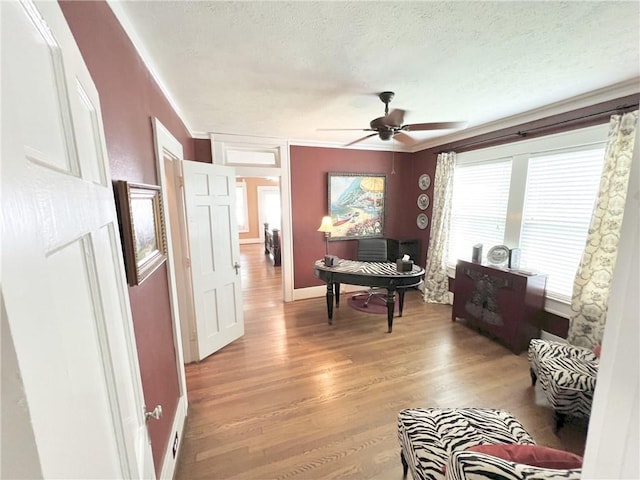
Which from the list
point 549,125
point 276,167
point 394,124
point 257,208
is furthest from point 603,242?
point 257,208

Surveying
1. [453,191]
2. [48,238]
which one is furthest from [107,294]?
[453,191]

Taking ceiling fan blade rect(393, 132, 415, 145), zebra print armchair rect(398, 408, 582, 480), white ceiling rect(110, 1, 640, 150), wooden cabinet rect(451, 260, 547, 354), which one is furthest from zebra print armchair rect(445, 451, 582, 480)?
ceiling fan blade rect(393, 132, 415, 145)

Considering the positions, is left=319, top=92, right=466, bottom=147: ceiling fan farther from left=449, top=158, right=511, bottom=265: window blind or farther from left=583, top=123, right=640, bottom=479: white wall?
left=583, top=123, right=640, bottom=479: white wall

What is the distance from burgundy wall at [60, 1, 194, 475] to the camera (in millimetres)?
1016

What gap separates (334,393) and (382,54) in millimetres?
2532

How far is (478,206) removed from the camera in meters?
3.63

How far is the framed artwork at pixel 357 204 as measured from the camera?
430 cm

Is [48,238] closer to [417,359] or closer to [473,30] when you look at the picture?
[473,30]

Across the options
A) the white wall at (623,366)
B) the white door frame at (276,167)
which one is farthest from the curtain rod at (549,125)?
the white wall at (623,366)

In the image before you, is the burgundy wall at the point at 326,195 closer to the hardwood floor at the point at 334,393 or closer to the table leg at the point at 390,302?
the hardwood floor at the point at 334,393

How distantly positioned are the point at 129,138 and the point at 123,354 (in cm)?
106

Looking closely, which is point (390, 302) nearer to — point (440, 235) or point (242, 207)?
point (440, 235)

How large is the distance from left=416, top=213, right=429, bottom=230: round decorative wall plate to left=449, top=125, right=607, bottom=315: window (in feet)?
2.36

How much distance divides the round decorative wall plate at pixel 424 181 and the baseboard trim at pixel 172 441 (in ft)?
13.7
